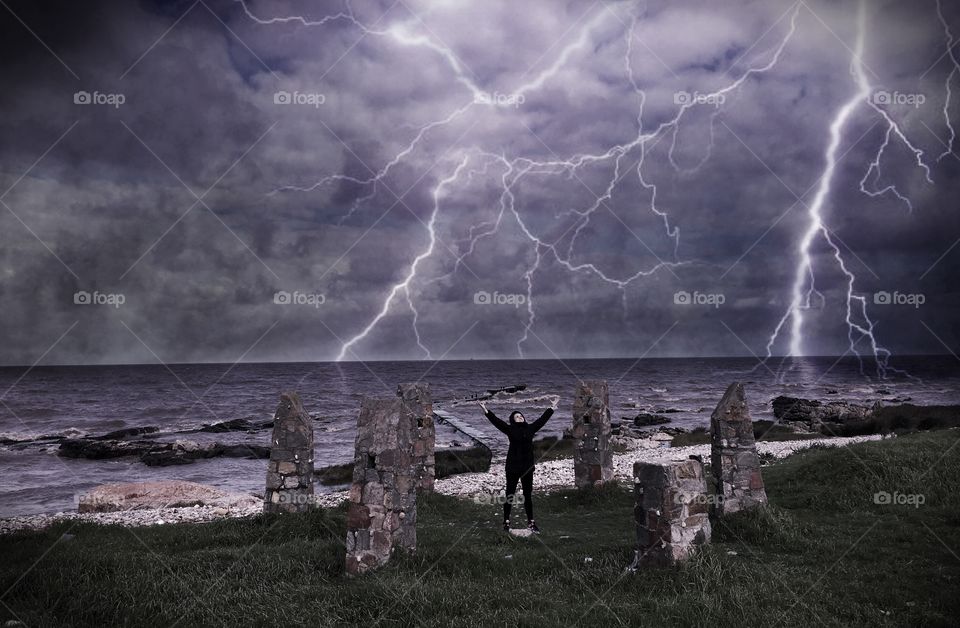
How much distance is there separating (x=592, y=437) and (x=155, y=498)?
18.6 m

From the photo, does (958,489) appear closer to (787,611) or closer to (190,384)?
(787,611)

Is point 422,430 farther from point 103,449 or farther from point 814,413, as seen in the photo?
point 814,413

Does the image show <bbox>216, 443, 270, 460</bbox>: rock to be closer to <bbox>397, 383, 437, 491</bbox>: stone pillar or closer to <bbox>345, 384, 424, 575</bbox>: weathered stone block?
<bbox>397, 383, 437, 491</bbox>: stone pillar

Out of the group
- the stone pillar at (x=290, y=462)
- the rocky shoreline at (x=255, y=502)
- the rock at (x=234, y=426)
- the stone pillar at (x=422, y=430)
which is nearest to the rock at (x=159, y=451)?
the rock at (x=234, y=426)

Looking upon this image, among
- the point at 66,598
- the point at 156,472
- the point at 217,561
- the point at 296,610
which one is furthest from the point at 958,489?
the point at 156,472

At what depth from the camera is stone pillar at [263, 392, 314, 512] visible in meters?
15.2

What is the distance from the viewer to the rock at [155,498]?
2228 cm

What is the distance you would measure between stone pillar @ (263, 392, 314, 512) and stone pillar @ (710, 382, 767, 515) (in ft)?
36.1

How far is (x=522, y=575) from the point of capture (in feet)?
31.6

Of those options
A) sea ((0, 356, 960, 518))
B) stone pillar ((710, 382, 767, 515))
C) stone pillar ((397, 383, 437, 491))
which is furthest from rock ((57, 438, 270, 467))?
stone pillar ((710, 382, 767, 515))

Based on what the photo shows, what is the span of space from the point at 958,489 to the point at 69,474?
40241 mm

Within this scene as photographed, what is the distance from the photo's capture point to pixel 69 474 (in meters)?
31.4

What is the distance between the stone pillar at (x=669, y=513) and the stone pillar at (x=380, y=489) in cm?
431

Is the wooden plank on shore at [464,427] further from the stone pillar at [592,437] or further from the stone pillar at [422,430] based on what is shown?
the stone pillar at [592,437]
